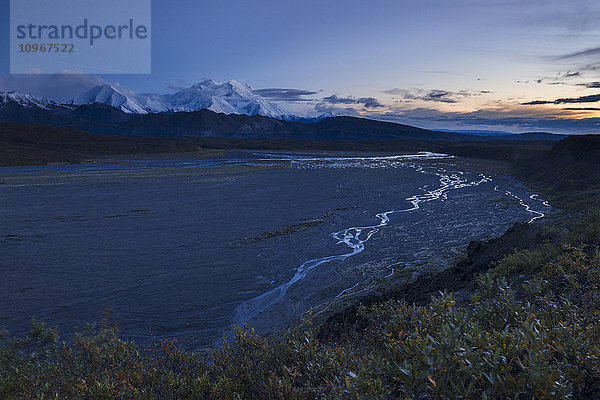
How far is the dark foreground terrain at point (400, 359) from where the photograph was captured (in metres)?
2.79

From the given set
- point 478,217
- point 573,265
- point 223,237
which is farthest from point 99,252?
point 478,217

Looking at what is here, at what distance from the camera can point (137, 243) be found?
1451 cm

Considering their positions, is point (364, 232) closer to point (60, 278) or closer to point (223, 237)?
point (223, 237)

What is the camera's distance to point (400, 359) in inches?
143

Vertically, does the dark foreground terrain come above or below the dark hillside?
below

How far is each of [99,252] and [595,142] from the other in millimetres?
41763

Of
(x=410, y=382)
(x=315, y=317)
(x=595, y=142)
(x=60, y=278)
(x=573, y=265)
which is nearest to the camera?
(x=410, y=382)

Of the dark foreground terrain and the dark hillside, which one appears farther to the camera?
the dark hillside

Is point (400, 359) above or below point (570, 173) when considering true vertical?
below

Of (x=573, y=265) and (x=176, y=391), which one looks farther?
(x=573, y=265)

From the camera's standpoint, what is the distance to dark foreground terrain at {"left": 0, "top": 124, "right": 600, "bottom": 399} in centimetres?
279

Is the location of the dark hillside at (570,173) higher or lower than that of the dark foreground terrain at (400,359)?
higher

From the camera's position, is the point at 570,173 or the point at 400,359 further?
the point at 570,173

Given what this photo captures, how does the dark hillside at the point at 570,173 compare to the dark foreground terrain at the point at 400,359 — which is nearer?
the dark foreground terrain at the point at 400,359
